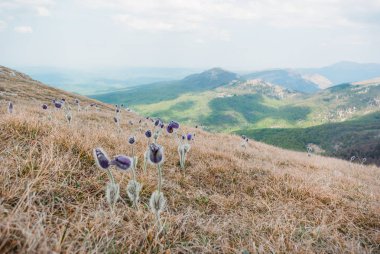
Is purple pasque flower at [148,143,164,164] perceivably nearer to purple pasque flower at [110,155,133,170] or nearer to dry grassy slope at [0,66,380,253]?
purple pasque flower at [110,155,133,170]

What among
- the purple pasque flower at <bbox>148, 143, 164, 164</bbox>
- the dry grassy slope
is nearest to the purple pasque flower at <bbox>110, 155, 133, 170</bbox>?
the purple pasque flower at <bbox>148, 143, 164, 164</bbox>

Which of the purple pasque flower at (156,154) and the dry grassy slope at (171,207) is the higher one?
the purple pasque flower at (156,154)

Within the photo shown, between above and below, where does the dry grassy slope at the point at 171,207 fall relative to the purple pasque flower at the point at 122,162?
below

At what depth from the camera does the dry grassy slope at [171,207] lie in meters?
3.33

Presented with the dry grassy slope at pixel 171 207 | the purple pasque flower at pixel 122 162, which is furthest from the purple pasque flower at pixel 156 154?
the dry grassy slope at pixel 171 207

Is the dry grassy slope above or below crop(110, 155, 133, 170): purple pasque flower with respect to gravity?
below

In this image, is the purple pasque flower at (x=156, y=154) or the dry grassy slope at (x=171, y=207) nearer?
the dry grassy slope at (x=171, y=207)

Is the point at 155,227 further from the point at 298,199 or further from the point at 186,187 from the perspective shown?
the point at 298,199

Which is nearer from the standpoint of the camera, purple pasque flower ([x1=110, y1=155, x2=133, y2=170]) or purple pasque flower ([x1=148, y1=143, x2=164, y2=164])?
purple pasque flower ([x1=110, y1=155, x2=133, y2=170])

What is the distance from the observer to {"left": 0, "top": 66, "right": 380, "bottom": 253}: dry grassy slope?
3326 mm

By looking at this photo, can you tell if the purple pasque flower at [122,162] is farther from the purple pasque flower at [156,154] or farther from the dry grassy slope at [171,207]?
the dry grassy slope at [171,207]

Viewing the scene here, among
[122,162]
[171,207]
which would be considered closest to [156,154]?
[122,162]

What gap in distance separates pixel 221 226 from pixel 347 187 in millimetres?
4669

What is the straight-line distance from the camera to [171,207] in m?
5.01
